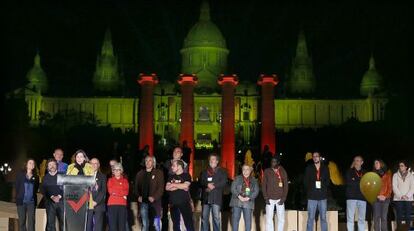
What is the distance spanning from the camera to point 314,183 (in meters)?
16.6

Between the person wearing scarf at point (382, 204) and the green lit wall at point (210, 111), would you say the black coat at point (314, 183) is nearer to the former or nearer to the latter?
the person wearing scarf at point (382, 204)

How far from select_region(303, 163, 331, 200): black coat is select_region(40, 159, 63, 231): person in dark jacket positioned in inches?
218

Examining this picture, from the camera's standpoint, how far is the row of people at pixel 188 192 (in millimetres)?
15055

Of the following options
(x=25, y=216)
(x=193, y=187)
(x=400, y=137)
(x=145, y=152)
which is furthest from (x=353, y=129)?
(x=25, y=216)

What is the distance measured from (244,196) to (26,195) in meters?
4.76

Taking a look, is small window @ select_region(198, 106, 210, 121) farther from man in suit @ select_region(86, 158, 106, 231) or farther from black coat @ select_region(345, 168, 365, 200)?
man in suit @ select_region(86, 158, 106, 231)

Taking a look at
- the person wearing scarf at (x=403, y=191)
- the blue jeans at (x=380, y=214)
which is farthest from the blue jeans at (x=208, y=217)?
the person wearing scarf at (x=403, y=191)

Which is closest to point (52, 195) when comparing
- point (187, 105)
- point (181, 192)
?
point (181, 192)

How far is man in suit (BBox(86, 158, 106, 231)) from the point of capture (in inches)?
582

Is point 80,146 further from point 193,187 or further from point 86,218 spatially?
point 86,218

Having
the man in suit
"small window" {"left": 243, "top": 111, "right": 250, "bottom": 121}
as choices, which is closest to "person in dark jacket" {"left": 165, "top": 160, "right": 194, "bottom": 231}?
the man in suit

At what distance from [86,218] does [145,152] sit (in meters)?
13.1

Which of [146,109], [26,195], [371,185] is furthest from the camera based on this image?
[146,109]

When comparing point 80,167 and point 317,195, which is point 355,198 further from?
point 80,167
